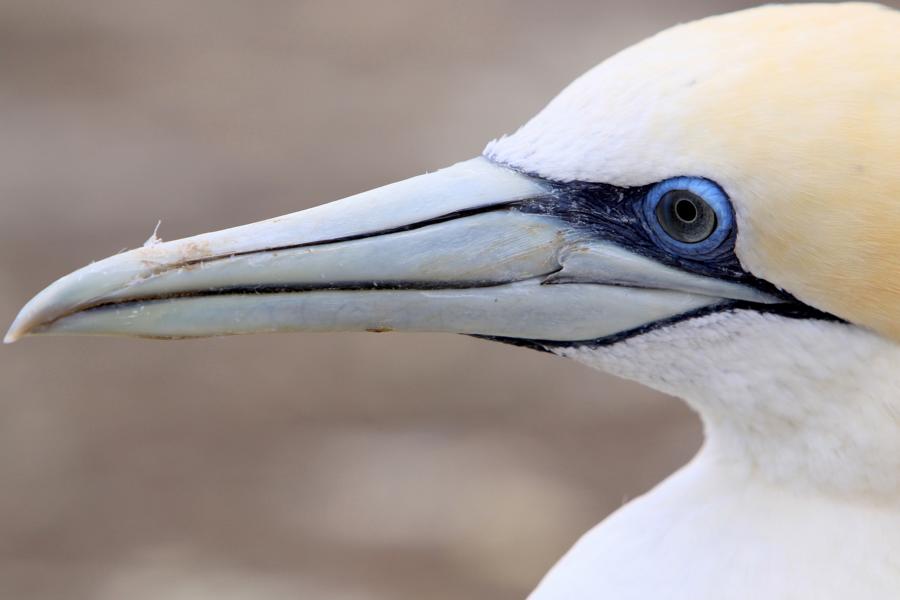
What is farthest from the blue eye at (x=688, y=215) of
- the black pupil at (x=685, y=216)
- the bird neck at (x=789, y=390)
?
the bird neck at (x=789, y=390)

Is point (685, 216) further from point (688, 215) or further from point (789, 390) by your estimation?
point (789, 390)

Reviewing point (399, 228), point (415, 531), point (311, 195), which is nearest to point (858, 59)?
point (399, 228)

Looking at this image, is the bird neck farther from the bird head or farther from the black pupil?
the black pupil

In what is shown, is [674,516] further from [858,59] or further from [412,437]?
[412,437]

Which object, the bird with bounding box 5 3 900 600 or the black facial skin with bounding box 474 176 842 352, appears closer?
the bird with bounding box 5 3 900 600

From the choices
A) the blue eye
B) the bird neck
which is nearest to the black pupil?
the blue eye

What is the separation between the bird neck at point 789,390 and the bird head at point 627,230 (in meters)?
0.02

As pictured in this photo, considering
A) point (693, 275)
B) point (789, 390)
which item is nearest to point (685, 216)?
point (693, 275)

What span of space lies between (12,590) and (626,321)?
471 centimetres

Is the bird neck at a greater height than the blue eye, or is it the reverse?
the blue eye

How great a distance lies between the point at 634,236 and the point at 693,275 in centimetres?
14

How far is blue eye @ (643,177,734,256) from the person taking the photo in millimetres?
2289

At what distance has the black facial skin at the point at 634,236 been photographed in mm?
2375

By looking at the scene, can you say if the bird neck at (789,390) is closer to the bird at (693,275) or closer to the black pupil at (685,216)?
the bird at (693,275)
